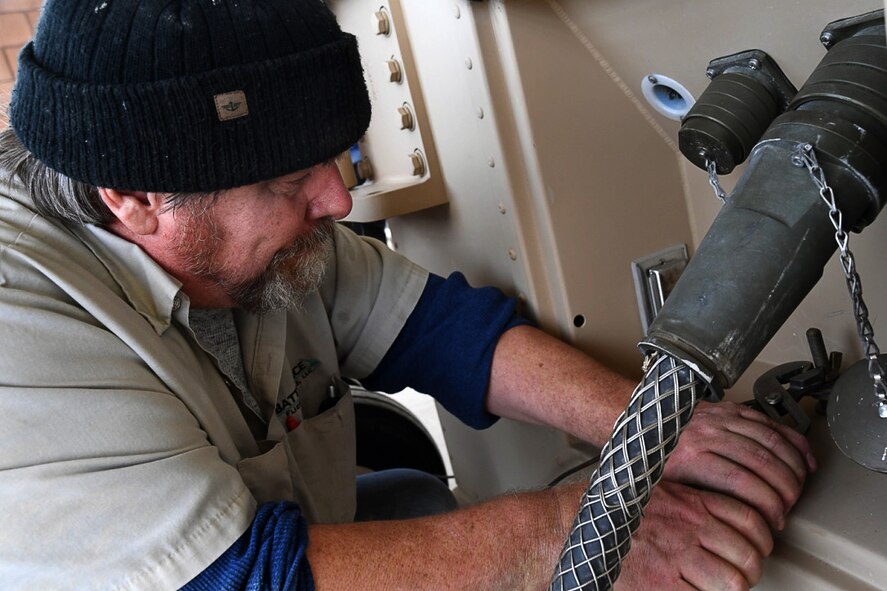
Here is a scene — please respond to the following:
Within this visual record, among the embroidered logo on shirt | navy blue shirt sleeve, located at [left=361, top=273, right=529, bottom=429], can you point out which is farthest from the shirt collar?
navy blue shirt sleeve, located at [left=361, top=273, right=529, bottom=429]

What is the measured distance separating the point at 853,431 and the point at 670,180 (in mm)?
491

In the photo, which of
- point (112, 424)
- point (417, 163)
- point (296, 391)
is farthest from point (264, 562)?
point (417, 163)

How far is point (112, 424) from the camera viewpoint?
748 mm

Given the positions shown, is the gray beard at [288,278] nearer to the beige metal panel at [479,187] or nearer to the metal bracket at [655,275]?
the beige metal panel at [479,187]

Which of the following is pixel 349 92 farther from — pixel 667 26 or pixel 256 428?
pixel 256 428

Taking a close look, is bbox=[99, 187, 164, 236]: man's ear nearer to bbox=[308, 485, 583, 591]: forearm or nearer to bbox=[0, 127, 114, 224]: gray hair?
bbox=[0, 127, 114, 224]: gray hair

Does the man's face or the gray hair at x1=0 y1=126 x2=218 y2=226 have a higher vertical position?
the gray hair at x1=0 y1=126 x2=218 y2=226

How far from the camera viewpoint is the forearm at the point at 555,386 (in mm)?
1027

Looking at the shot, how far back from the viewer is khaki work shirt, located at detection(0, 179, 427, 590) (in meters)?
0.71

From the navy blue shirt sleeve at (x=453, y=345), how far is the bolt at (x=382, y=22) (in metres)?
0.35

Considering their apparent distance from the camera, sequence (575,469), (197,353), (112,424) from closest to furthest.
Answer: (112,424)
(197,353)
(575,469)

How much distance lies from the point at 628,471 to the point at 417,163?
71 cm

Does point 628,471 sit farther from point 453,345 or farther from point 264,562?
point 453,345

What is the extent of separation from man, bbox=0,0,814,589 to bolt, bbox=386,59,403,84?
27cm
